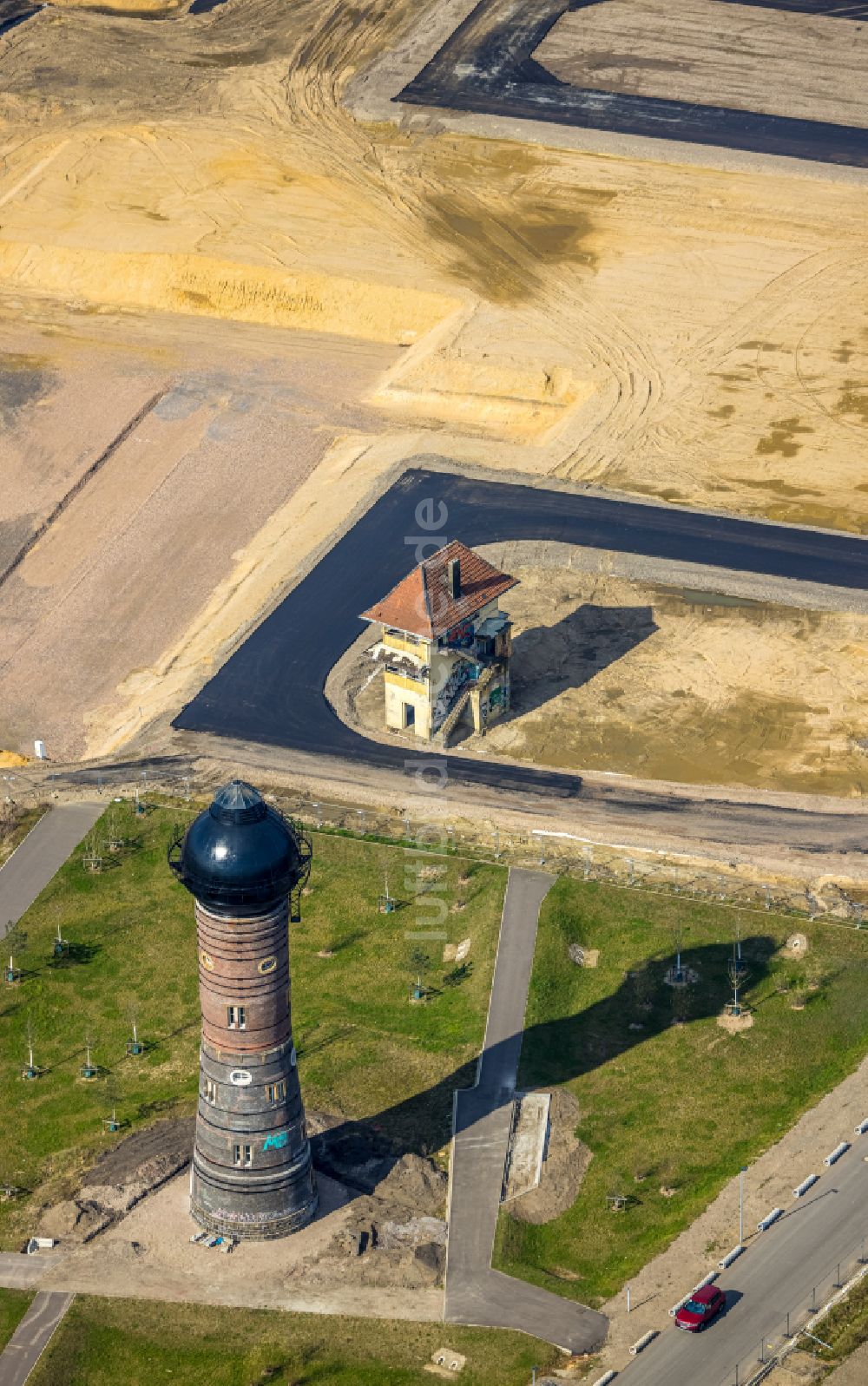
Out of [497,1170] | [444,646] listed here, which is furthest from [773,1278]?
[444,646]

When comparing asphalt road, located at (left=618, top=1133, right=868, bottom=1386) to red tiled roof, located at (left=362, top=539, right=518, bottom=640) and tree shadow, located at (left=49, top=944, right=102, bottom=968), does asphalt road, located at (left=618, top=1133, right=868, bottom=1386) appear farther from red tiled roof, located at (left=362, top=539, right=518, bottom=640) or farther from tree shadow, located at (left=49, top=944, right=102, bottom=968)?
red tiled roof, located at (left=362, top=539, right=518, bottom=640)

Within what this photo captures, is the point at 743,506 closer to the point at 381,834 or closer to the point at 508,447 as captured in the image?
the point at 508,447

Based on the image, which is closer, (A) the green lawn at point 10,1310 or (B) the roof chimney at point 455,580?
(A) the green lawn at point 10,1310

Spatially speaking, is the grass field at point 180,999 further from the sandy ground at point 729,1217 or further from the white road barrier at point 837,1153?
the white road barrier at point 837,1153

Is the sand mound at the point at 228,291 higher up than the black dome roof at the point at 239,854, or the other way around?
the black dome roof at the point at 239,854

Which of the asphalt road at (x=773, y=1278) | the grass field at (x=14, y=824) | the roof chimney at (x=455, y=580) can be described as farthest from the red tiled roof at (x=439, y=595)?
the asphalt road at (x=773, y=1278)

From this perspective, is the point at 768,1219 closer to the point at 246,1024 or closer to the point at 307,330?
the point at 246,1024
